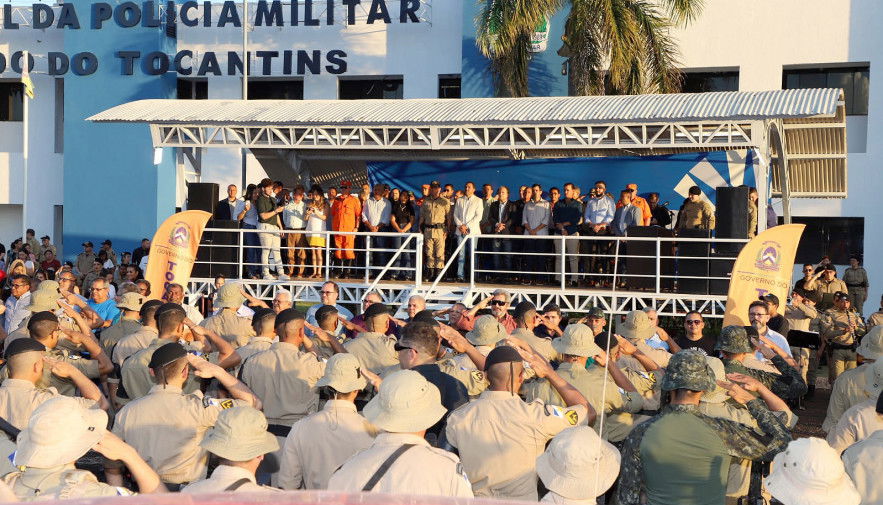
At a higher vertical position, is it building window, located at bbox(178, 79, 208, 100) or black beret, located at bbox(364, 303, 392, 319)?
building window, located at bbox(178, 79, 208, 100)

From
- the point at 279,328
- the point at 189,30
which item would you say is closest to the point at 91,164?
the point at 189,30

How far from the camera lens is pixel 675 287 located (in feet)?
50.8

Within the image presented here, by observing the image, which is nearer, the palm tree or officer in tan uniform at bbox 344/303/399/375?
officer in tan uniform at bbox 344/303/399/375

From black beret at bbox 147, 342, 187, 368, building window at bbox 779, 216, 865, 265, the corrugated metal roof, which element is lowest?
black beret at bbox 147, 342, 187, 368

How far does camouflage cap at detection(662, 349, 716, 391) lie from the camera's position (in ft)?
16.2

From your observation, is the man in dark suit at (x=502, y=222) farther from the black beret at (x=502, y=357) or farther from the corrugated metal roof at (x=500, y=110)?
the black beret at (x=502, y=357)

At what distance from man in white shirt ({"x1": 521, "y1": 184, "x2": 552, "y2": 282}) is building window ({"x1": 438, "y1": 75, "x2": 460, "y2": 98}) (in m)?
10.1

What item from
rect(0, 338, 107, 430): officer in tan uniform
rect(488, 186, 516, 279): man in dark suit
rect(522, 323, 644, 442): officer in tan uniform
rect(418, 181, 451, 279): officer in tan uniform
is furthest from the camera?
rect(488, 186, 516, 279): man in dark suit

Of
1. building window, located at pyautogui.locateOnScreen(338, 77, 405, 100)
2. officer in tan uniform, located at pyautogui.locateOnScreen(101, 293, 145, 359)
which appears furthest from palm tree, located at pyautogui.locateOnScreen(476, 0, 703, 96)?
officer in tan uniform, located at pyautogui.locateOnScreen(101, 293, 145, 359)

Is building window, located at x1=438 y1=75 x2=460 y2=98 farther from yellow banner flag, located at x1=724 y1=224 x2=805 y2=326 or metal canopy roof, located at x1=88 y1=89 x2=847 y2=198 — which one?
yellow banner flag, located at x1=724 y1=224 x2=805 y2=326

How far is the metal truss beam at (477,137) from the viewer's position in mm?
15680

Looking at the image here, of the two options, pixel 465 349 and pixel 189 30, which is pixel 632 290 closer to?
pixel 465 349

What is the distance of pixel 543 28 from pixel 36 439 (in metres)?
20.9

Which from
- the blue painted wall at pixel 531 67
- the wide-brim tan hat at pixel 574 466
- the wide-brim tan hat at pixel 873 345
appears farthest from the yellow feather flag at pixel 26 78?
the wide-brim tan hat at pixel 574 466
